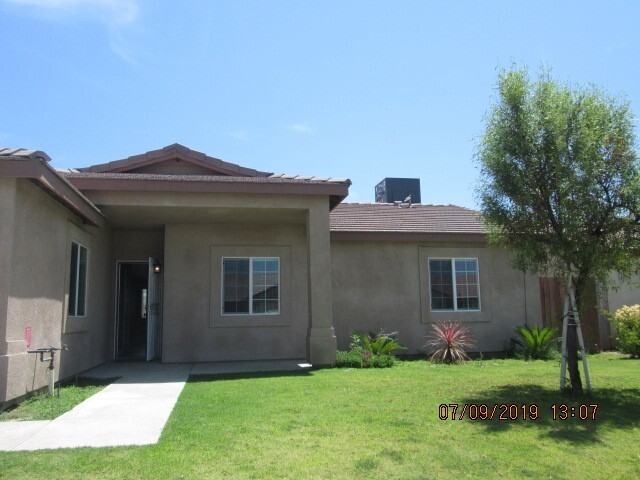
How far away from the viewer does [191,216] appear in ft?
40.1

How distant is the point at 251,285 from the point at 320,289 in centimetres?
256

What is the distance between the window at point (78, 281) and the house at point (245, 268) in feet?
0.13

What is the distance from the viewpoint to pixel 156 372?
36.3ft

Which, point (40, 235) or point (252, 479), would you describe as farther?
point (40, 235)

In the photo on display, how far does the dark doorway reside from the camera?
14.0 meters

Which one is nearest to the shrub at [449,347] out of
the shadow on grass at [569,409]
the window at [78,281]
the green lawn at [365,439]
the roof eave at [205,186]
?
the green lawn at [365,439]

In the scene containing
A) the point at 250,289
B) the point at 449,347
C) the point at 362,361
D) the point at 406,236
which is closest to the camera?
the point at 362,361

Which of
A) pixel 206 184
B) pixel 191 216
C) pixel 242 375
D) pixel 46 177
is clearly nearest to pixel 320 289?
pixel 242 375

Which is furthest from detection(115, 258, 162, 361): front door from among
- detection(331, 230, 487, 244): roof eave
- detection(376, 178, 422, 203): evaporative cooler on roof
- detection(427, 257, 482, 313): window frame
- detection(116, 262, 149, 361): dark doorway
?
detection(376, 178, 422, 203): evaporative cooler on roof

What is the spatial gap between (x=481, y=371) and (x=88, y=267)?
8001 millimetres

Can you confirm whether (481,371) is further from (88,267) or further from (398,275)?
(88,267)

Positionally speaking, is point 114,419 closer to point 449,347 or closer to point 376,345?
point 376,345

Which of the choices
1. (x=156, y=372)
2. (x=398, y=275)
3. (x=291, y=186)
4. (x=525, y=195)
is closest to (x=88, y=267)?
(x=156, y=372)

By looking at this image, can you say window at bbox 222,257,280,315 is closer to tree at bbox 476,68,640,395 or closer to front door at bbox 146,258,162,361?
front door at bbox 146,258,162,361
